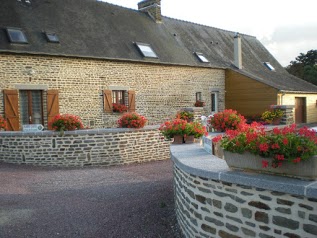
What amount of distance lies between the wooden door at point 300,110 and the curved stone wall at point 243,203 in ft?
60.9

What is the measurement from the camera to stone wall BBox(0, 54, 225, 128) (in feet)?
41.5

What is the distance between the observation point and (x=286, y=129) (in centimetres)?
335

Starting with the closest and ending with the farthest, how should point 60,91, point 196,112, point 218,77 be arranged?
point 196,112 < point 60,91 < point 218,77

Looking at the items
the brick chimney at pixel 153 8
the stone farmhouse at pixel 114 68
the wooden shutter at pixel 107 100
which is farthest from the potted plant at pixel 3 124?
the brick chimney at pixel 153 8

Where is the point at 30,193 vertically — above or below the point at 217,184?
below

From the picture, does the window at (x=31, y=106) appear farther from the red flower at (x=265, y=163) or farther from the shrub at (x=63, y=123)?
the red flower at (x=265, y=163)

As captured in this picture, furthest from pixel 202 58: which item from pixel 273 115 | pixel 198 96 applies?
pixel 273 115

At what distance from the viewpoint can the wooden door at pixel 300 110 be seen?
20797 millimetres

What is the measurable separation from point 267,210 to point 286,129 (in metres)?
0.89

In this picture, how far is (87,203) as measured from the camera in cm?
597

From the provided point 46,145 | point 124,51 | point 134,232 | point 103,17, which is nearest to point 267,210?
point 134,232

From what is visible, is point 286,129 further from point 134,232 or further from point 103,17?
point 103,17

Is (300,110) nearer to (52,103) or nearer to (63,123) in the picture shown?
(52,103)

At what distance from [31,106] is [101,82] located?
324cm
